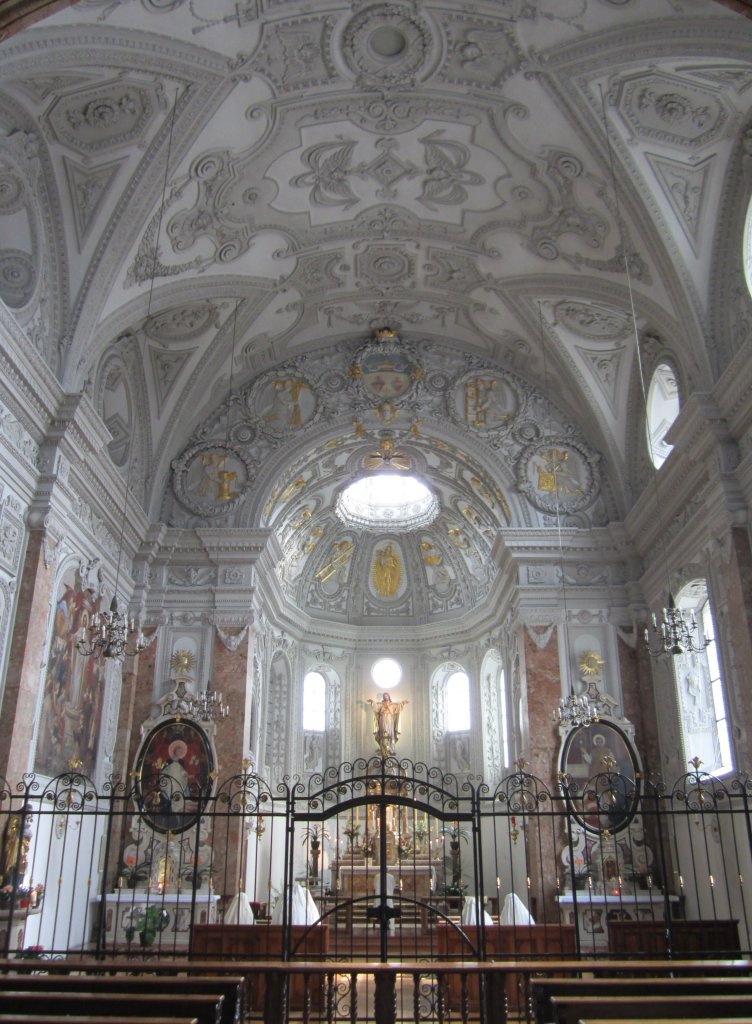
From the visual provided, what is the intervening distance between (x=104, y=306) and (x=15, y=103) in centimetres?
384

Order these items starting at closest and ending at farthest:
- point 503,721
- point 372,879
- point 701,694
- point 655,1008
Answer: point 655,1008
point 701,694
point 372,879
point 503,721

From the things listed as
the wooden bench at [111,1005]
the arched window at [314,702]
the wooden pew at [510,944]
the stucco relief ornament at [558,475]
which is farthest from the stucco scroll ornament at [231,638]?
the wooden bench at [111,1005]

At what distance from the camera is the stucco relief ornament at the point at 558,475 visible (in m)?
21.0

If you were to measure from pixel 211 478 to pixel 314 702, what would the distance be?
9.60 metres

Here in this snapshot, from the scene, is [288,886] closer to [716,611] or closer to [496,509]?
[716,611]

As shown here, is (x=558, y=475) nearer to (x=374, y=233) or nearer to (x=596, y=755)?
(x=596, y=755)

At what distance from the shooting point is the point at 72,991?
7.50 m

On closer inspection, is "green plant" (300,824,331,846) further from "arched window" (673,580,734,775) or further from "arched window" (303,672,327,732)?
"arched window" (673,580,734,775)

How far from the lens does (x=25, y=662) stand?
13.3 m

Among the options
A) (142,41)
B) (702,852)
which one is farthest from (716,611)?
(142,41)

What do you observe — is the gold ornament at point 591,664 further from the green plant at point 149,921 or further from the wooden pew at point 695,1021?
the wooden pew at point 695,1021

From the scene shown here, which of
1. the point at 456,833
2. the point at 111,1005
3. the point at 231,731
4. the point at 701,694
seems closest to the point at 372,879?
the point at 231,731

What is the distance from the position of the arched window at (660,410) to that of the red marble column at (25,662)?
1177 cm

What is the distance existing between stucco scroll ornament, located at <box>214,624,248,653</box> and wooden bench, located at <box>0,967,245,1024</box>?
12.0 metres
